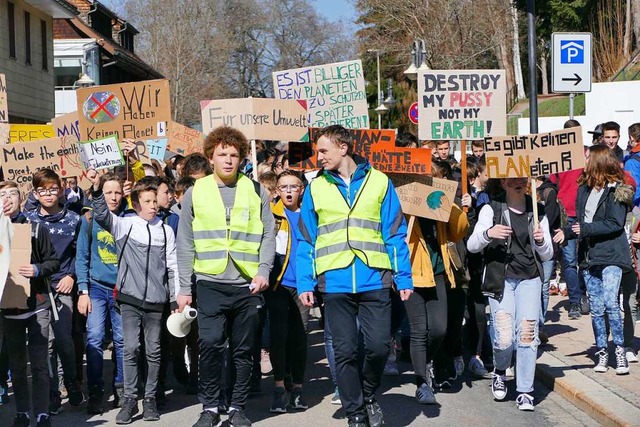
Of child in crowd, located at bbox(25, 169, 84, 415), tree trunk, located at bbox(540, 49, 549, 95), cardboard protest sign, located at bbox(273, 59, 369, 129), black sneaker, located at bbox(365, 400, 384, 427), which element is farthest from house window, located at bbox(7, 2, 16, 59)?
tree trunk, located at bbox(540, 49, 549, 95)

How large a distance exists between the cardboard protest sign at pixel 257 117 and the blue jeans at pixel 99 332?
2.87m

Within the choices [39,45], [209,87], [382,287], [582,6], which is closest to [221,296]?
[382,287]

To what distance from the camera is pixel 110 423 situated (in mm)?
8477

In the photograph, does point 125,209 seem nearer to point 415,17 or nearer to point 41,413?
point 41,413

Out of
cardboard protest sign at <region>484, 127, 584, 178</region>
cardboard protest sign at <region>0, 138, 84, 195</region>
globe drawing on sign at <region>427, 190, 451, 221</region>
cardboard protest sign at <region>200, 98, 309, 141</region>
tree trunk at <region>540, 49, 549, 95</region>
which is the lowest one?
globe drawing on sign at <region>427, 190, 451, 221</region>

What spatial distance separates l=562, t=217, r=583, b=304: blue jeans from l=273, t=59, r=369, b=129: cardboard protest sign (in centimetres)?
286

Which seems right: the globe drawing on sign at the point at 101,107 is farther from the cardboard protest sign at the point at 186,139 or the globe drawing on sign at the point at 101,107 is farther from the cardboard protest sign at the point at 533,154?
the cardboard protest sign at the point at 186,139

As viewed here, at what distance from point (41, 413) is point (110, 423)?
63cm

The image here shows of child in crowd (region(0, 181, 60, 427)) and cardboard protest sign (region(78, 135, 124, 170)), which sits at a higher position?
cardboard protest sign (region(78, 135, 124, 170))

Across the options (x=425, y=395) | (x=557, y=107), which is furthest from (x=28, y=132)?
(x=557, y=107)

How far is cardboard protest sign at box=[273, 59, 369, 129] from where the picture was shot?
13656 mm

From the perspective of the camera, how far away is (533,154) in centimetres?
914

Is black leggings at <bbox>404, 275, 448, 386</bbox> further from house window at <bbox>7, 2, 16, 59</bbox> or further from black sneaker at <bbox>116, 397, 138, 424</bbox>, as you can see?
house window at <bbox>7, 2, 16, 59</bbox>

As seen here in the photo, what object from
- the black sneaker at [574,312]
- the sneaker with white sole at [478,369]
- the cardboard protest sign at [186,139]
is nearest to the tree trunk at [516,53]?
the cardboard protest sign at [186,139]
